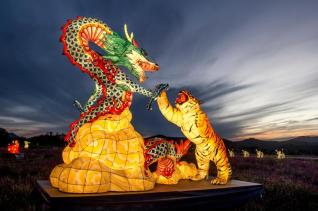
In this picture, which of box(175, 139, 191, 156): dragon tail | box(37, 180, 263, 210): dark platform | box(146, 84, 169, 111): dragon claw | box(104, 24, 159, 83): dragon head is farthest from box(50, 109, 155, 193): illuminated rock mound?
box(175, 139, 191, 156): dragon tail

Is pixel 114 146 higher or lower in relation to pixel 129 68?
lower

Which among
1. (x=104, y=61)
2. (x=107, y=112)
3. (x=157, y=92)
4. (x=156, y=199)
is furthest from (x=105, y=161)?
(x=104, y=61)

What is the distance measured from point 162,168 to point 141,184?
86 cm

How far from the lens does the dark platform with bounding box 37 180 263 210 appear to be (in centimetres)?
355

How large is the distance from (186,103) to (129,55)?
137 cm

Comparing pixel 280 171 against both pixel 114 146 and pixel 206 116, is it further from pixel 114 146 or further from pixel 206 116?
pixel 114 146

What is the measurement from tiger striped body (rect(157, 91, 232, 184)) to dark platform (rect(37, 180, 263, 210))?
507mm

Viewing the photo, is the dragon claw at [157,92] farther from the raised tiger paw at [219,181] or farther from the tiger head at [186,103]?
the raised tiger paw at [219,181]

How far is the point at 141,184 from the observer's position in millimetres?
4438

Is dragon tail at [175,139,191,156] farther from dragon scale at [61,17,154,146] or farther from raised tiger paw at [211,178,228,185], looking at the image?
dragon scale at [61,17,154,146]

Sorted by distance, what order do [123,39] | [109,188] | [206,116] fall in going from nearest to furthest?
[109,188] < [123,39] < [206,116]

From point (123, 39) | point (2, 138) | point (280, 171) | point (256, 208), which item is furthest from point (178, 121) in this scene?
point (2, 138)

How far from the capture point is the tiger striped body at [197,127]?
5383 mm

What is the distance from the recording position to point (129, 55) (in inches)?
194
